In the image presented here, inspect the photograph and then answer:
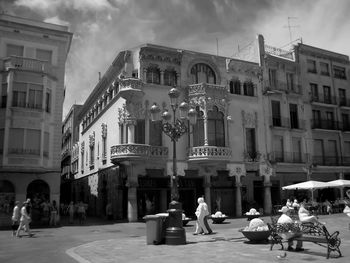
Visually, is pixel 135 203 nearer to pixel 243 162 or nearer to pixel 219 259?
pixel 243 162

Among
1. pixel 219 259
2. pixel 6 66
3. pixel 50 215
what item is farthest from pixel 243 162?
pixel 219 259

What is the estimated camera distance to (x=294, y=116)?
35406mm

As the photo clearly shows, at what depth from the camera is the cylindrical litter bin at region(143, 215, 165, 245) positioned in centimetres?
1351

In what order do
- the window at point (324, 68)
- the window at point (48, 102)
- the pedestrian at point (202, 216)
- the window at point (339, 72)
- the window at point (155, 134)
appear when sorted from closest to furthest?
the pedestrian at point (202, 216) < the window at point (48, 102) < the window at point (155, 134) < the window at point (324, 68) < the window at point (339, 72)

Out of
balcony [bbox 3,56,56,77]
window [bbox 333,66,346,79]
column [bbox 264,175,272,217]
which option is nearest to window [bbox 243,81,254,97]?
column [bbox 264,175,272,217]

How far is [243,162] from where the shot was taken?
30.8m

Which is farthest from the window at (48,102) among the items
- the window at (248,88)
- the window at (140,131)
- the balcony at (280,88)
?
the balcony at (280,88)

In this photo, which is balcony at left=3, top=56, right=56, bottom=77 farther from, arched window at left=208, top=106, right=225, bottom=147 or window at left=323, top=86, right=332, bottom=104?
window at left=323, top=86, right=332, bottom=104

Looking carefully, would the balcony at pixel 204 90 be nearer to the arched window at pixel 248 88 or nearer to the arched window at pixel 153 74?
the arched window at pixel 153 74

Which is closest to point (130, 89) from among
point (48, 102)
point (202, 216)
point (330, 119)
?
point (48, 102)

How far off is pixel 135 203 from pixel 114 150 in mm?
4020

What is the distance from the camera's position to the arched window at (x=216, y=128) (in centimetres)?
2939

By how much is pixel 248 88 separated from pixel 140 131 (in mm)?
10919

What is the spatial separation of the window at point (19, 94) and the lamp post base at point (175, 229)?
15.3 metres
